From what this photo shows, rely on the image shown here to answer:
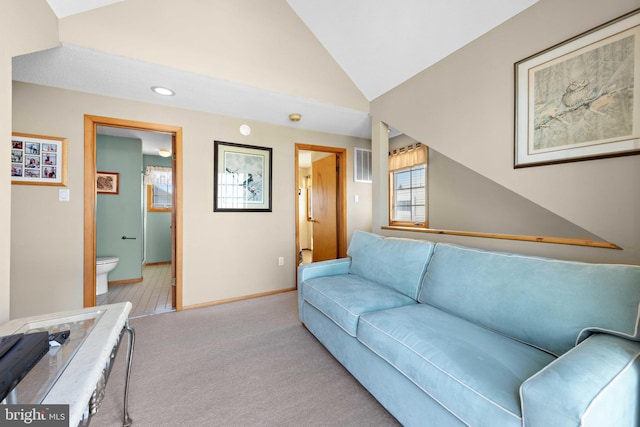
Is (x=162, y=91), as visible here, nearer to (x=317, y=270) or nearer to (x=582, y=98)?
(x=317, y=270)

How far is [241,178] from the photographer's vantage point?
3.18m

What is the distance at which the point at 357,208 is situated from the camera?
402cm

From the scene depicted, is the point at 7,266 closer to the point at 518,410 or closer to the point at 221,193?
the point at 221,193

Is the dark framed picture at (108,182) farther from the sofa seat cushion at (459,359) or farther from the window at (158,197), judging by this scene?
the sofa seat cushion at (459,359)

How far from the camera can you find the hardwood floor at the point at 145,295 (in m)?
2.84

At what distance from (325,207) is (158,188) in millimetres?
A: 3502

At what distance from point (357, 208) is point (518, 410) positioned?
330 centimetres

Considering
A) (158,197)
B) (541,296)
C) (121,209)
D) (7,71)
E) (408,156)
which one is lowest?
(541,296)

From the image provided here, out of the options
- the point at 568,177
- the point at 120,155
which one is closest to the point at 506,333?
the point at 568,177

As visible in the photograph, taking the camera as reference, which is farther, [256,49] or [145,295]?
[145,295]

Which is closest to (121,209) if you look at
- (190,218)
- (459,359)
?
(190,218)

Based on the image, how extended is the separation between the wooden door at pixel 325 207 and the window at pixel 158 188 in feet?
10.0

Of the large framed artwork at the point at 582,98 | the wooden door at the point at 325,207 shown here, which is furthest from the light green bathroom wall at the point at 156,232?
Result: the large framed artwork at the point at 582,98

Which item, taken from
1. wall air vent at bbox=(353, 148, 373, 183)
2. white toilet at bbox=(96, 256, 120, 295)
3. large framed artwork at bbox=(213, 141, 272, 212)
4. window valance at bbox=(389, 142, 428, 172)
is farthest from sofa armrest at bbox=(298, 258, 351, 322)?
white toilet at bbox=(96, 256, 120, 295)
